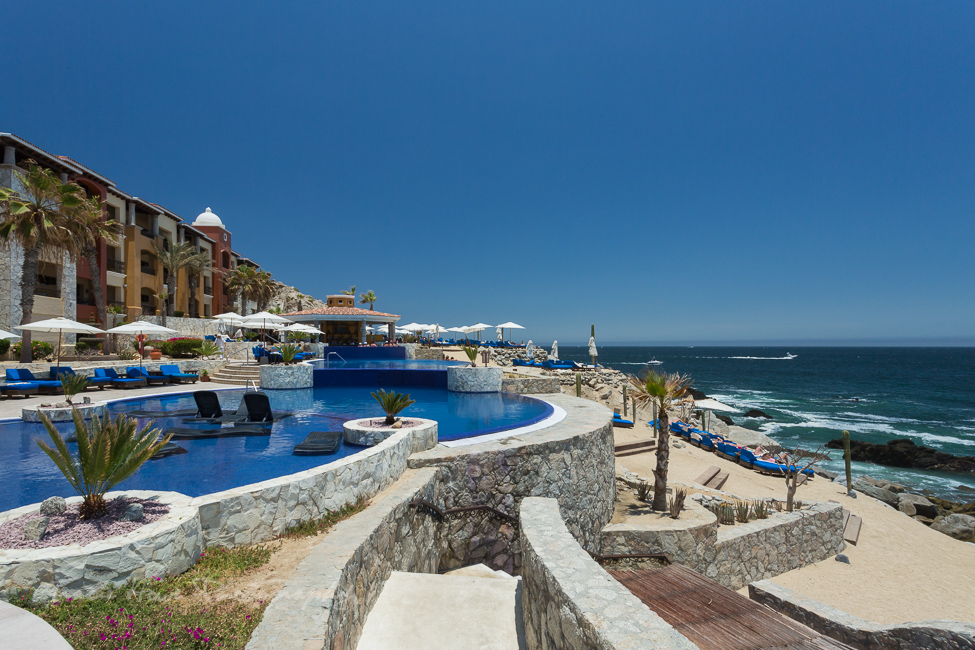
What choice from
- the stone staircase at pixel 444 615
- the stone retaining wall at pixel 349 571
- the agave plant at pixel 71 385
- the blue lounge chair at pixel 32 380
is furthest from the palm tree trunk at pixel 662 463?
the blue lounge chair at pixel 32 380

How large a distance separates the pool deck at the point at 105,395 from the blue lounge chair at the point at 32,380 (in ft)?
0.70

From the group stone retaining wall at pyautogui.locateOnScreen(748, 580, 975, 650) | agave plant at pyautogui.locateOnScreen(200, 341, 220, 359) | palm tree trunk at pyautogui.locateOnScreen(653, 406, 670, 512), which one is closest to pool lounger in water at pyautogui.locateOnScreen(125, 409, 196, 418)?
palm tree trunk at pyautogui.locateOnScreen(653, 406, 670, 512)

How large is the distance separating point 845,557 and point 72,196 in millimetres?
31529

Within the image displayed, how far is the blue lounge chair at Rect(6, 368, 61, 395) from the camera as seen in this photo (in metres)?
13.3

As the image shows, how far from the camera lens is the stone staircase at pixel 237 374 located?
1794 cm

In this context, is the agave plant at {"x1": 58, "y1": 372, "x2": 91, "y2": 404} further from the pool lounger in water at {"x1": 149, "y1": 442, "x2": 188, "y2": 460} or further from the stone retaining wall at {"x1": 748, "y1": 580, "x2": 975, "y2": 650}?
the stone retaining wall at {"x1": 748, "y1": 580, "x2": 975, "y2": 650}

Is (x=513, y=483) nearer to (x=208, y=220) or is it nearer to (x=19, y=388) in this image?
(x=19, y=388)

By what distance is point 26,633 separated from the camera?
2820 millimetres

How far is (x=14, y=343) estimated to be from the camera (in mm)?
19875

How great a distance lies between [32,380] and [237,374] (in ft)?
19.8

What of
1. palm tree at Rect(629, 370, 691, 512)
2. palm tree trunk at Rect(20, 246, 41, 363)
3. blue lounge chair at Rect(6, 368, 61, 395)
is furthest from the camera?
palm tree trunk at Rect(20, 246, 41, 363)

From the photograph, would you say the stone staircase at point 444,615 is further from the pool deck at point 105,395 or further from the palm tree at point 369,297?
the palm tree at point 369,297

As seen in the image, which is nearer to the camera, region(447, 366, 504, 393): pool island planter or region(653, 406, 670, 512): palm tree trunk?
region(653, 406, 670, 512): palm tree trunk

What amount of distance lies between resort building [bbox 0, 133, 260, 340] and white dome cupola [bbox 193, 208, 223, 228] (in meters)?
0.09
